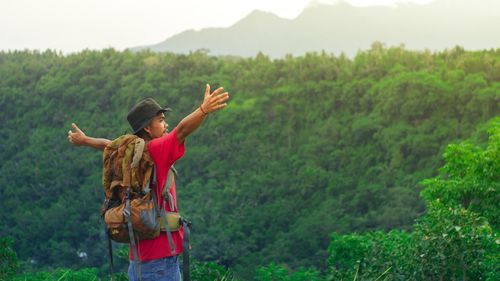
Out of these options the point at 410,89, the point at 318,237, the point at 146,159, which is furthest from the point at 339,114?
the point at 146,159

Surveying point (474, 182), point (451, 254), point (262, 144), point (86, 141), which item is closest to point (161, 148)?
point (86, 141)

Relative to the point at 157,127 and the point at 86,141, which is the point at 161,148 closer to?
the point at 157,127

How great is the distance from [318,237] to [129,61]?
2079 cm

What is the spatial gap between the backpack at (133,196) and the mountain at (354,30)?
118229mm

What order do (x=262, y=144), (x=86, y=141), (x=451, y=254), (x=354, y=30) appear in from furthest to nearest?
(x=354, y=30), (x=262, y=144), (x=451, y=254), (x=86, y=141)

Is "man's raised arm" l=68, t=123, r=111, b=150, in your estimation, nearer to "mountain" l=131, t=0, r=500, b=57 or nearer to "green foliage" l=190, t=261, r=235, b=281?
"green foliage" l=190, t=261, r=235, b=281

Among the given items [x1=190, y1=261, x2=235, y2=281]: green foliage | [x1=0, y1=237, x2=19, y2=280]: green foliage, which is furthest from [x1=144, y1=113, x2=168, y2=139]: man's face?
[x1=0, y1=237, x2=19, y2=280]: green foliage

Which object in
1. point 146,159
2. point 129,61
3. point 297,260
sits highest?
point 146,159

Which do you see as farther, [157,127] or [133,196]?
[157,127]

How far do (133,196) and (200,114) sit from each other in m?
0.42

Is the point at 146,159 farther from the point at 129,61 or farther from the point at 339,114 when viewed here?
the point at 129,61

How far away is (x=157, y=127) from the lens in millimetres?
3572

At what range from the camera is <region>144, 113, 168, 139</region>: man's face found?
3.56 m

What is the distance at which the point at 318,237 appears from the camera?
38.8 m
